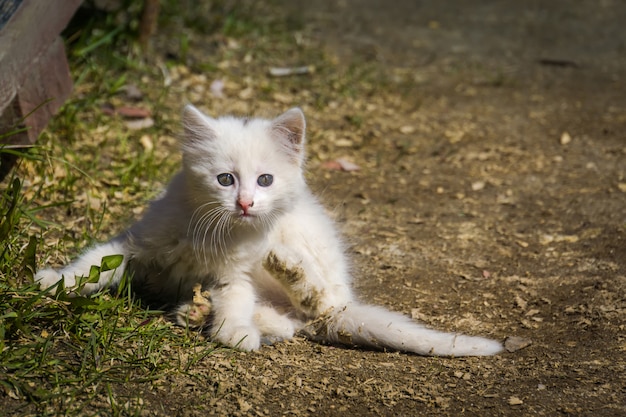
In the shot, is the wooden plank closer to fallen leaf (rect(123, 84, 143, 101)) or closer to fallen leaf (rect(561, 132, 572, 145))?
fallen leaf (rect(123, 84, 143, 101))

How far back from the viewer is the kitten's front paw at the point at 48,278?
9.66 ft

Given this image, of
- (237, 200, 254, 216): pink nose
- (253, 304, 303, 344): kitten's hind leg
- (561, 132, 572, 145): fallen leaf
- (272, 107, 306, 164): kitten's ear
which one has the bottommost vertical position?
(253, 304, 303, 344): kitten's hind leg

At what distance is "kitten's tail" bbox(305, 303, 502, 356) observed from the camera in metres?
3.00

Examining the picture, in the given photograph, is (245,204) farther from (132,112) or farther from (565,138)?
(565,138)

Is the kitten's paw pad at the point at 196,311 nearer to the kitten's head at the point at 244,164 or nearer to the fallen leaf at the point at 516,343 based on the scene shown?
the kitten's head at the point at 244,164

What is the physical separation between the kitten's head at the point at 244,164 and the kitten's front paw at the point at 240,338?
1.42 ft

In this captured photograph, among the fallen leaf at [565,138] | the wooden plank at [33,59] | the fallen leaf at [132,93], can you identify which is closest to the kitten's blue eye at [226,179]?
the wooden plank at [33,59]

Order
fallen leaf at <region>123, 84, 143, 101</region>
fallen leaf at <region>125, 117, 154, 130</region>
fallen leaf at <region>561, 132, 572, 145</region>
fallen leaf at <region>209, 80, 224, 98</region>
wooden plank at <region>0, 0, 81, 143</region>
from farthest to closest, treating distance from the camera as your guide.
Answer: fallen leaf at <region>209, 80, 224, 98</region>, fallen leaf at <region>561, 132, 572, 145</region>, fallen leaf at <region>123, 84, 143, 101</region>, fallen leaf at <region>125, 117, 154, 130</region>, wooden plank at <region>0, 0, 81, 143</region>

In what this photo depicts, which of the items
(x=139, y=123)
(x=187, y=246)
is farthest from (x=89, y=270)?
(x=139, y=123)

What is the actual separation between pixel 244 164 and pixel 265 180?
117mm

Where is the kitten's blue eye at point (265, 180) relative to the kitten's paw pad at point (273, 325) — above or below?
above

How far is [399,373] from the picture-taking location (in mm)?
2875

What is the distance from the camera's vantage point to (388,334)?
3.02 meters

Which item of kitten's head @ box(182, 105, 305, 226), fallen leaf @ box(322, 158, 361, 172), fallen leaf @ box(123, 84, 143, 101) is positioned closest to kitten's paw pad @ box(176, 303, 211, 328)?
kitten's head @ box(182, 105, 305, 226)
